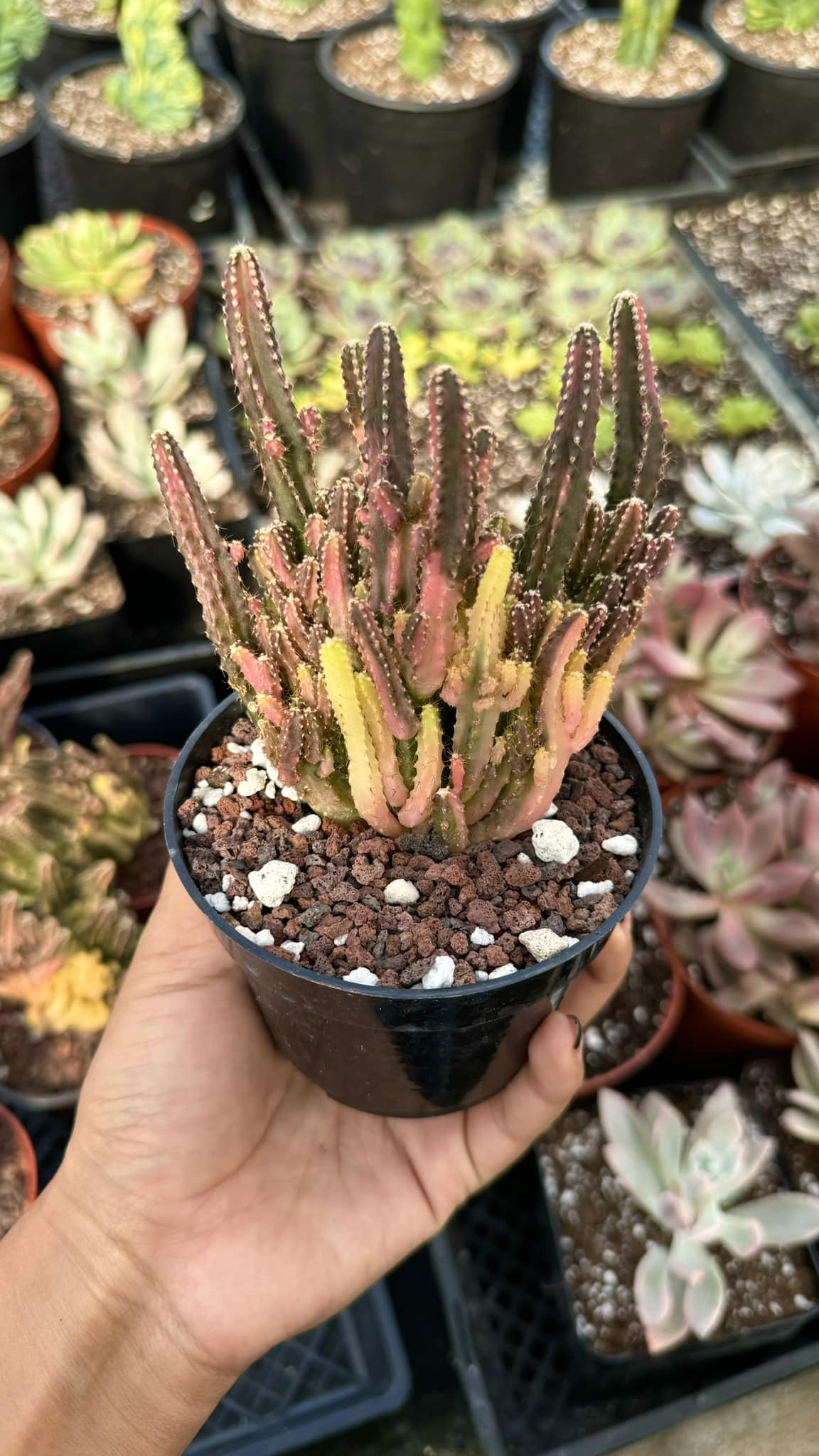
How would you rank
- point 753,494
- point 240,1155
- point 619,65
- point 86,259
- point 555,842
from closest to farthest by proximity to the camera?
1. point 555,842
2. point 240,1155
3. point 753,494
4. point 86,259
5. point 619,65

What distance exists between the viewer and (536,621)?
28.3 inches

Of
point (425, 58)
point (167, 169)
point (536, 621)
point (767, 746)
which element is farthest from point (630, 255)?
point (536, 621)

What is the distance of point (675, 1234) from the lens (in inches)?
46.4

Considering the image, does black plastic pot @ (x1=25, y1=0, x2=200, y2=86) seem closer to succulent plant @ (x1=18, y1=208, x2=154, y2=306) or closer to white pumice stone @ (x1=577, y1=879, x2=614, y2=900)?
succulent plant @ (x1=18, y1=208, x2=154, y2=306)

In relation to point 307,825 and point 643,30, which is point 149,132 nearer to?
point 643,30

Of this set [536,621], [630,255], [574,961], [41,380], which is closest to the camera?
[536,621]

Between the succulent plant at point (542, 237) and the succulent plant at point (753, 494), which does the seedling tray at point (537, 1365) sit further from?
the succulent plant at point (542, 237)

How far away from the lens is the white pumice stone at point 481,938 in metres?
0.79

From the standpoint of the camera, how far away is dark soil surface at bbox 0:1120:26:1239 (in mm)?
1231

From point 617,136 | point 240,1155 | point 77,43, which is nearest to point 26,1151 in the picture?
point 240,1155

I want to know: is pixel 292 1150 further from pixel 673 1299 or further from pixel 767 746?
pixel 767 746

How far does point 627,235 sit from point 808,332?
1.57ft

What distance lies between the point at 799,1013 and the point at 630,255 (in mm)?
1835

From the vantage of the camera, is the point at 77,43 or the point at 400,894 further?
the point at 77,43
